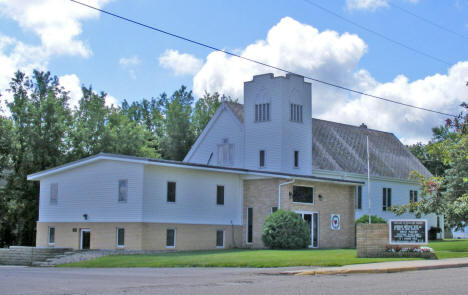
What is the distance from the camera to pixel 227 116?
48.8 meters

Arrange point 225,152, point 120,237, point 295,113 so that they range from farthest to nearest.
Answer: point 225,152
point 295,113
point 120,237

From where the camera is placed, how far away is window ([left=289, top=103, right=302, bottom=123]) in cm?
4547

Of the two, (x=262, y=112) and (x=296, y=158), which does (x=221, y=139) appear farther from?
(x=296, y=158)

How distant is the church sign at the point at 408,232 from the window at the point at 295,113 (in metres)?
20.8

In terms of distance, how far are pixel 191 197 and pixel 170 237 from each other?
106 inches

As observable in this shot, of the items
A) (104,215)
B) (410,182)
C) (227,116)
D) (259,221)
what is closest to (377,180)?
(410,182)

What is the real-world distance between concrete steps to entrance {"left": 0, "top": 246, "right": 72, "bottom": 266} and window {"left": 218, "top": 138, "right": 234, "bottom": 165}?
55.7 ft

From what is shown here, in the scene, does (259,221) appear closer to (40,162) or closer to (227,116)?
(227,116)

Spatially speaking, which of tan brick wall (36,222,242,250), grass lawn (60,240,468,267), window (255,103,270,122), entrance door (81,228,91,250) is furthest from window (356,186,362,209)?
entrance door (81,228,91,250)

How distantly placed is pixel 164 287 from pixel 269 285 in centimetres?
269

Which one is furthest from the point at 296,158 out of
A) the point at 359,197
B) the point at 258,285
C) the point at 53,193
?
the point at 258,285

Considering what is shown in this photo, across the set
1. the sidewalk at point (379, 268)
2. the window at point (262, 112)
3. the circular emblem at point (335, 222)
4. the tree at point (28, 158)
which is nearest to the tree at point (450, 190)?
the circular emblem at point (335, 222)

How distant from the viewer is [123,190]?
33.8 metres

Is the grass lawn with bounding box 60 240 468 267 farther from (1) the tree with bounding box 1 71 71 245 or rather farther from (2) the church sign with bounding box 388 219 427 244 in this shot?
(1) the tree with bounding box 1 71 71 245
